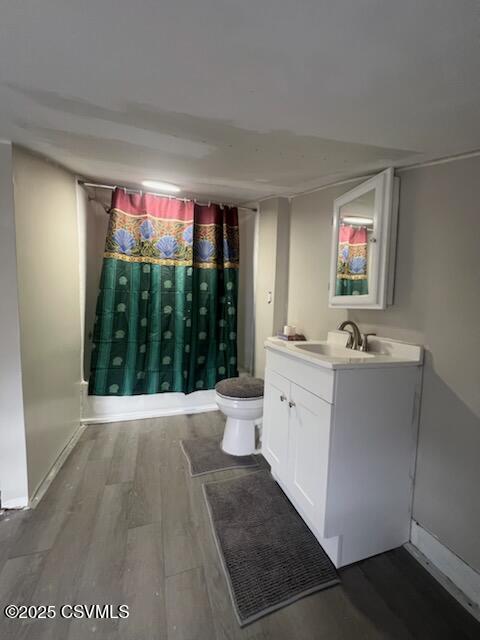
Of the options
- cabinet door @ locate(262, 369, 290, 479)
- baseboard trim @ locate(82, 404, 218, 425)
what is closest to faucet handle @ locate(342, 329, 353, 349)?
cabinet door @ locate(262, 369, 290, 479)

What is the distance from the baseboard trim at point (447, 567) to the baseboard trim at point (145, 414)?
175 cm

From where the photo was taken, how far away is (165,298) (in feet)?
7.79

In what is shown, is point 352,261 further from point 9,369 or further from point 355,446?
point 9,369

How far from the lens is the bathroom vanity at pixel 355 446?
3.83ft

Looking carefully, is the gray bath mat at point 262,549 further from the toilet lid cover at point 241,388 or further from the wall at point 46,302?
the wall at point 46,302

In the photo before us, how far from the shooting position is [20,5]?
0.64 metres

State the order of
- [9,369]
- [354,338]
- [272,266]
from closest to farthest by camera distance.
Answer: [9,369] < [354,338] < [272,266]

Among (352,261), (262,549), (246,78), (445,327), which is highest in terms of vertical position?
(246,78)

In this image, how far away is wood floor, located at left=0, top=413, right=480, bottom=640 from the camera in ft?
3.13

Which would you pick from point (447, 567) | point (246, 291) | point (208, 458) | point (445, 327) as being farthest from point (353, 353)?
point (246, 291)

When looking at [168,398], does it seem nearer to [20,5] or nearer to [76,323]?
[76,323]

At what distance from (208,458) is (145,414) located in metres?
0.85

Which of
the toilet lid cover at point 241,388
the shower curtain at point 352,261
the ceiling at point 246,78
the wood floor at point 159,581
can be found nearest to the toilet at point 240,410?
the toilet lid cover at point 241,388

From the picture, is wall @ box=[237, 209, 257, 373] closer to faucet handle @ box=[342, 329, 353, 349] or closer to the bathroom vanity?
faucet handle @ box=[342, 329, 353, 349]
